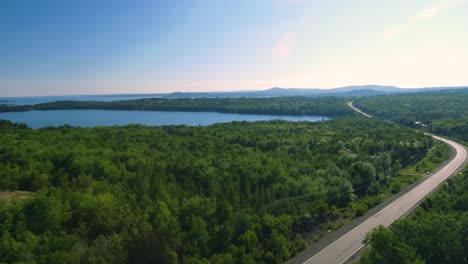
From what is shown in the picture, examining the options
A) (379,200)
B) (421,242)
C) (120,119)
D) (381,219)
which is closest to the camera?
(421,242)

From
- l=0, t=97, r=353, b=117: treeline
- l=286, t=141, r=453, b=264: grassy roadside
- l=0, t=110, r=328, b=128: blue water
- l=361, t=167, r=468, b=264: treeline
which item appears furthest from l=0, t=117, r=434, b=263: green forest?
l=0, t=97, r=353, b=117: treeline

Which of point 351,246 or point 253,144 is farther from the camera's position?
point 253,144

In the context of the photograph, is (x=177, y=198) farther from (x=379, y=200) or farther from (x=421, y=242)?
(x=379, y=200)

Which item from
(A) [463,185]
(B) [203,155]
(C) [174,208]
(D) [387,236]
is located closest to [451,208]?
(A) [463,185]

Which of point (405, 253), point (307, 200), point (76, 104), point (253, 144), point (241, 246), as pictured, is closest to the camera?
point (405, 253)

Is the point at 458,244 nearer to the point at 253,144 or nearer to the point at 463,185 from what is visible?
the point at 463,185

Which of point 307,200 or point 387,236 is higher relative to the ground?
point 387,236

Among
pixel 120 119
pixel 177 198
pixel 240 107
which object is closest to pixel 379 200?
pixel 177 198

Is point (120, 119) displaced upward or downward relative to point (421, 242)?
downward
